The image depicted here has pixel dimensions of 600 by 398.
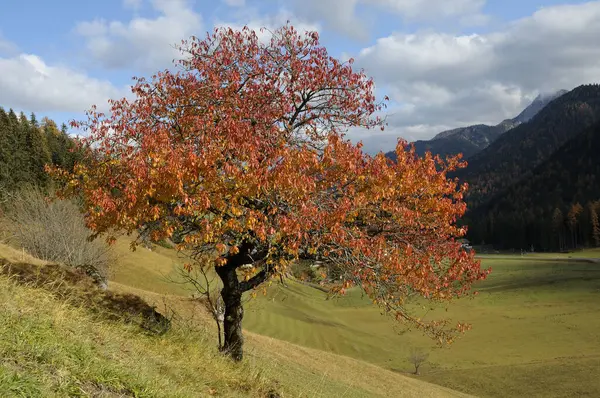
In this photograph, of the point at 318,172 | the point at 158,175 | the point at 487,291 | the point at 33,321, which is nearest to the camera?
the point at 33,321

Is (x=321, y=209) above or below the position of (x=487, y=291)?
above

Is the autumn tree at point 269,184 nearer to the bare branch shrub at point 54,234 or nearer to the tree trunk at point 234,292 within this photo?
the tree trunk at point 234,292

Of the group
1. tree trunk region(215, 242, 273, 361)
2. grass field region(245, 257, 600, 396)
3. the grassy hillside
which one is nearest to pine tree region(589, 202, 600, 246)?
grass field region(245, 257, 600, 396)

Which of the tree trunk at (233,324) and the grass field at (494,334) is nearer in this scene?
the tree trunk at (233,324)

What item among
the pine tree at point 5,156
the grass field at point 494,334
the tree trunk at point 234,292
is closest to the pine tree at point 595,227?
the grass field at point 494,334

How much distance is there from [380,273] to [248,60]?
26.4 ft

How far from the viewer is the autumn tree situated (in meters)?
9.70

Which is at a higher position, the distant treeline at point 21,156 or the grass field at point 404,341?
the distant treeline at point 21,156

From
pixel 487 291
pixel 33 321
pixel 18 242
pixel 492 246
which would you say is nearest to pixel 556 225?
pixel 492 246

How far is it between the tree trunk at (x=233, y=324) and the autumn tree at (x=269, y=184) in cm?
5

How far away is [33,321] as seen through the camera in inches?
289

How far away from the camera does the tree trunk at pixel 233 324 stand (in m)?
13.2

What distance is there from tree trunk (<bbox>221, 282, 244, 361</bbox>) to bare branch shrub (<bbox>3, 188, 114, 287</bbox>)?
2449cm

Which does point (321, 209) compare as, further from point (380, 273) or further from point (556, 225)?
point (556, 225)
